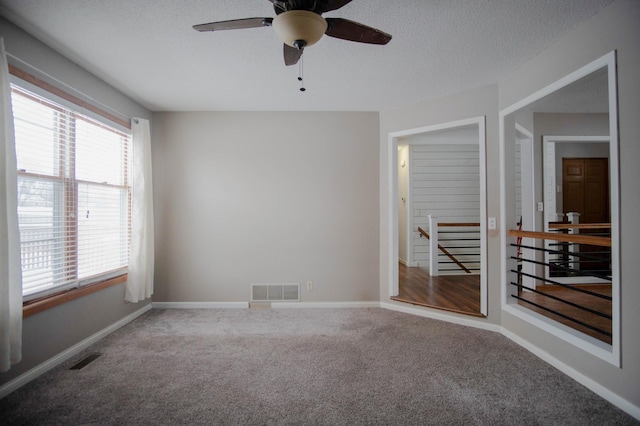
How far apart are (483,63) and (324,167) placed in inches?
80.0

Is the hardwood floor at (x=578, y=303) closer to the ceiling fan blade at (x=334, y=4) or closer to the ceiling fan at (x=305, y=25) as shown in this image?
the ceiling fan at (x=305, y=25)

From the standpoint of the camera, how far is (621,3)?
1839mm

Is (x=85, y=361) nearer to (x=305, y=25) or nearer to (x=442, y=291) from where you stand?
(x=305, y=25)

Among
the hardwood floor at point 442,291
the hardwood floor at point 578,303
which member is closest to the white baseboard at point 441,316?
the hardwood floor at point 442,291

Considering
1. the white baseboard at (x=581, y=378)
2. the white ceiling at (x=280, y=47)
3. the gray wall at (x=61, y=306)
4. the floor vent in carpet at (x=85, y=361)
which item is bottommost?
the floor vent in carpet at (x=85, y=361)

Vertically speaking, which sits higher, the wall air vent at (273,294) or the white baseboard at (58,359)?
the wall air vent at (273,294)

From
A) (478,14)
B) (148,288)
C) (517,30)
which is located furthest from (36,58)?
(517,30)

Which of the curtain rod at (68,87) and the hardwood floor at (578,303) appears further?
the hardwood floor at (578,303)

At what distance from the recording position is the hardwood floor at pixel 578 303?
266cm

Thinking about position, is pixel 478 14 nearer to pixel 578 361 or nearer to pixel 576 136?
pixel 578 361

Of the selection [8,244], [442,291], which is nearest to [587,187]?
[442,291]

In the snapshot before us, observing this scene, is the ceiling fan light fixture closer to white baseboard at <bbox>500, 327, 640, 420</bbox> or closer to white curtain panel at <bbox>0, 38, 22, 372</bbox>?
white curtain panel at <bbox>0, 38, 22, 372</bbox>

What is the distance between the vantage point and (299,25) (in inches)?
55.1

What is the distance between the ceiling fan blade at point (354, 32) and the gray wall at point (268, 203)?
218 cm
